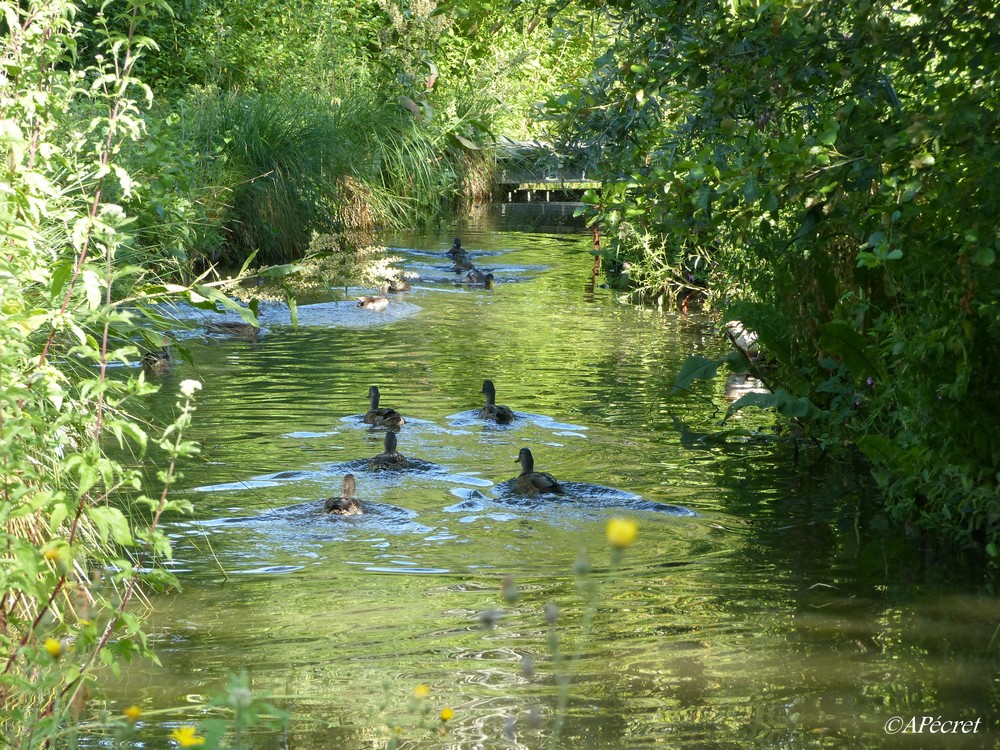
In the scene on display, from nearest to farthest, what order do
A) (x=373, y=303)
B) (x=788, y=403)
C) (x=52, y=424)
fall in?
(x=52, y=424), (x=788, y=403), (x=373, y=303)

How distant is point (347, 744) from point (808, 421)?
566 centimetres

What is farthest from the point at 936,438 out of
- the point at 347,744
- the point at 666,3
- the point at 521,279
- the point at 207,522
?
the point at 521,279

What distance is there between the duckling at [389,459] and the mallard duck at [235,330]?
6.11 metres

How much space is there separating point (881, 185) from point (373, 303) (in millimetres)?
10924

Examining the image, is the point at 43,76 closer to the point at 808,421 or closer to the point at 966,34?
the point at 966,34

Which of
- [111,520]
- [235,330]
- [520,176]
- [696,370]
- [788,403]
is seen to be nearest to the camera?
[111,520]

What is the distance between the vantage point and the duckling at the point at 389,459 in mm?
9820

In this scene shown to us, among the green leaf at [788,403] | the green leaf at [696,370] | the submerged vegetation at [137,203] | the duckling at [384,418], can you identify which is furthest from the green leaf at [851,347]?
the duckling at [384,418]

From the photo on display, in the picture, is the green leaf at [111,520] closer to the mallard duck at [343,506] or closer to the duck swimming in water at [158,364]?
the mallard duck at [343,506]

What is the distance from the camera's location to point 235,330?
15.8 m

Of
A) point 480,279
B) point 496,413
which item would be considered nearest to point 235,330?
point 496,413

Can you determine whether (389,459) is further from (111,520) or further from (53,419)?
(111,520)

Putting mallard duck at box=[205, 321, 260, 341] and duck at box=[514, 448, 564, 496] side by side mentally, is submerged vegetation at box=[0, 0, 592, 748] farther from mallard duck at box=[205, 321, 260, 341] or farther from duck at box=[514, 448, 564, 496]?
duck at box=[514, 448, 564, 496]

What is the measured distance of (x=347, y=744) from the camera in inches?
207
